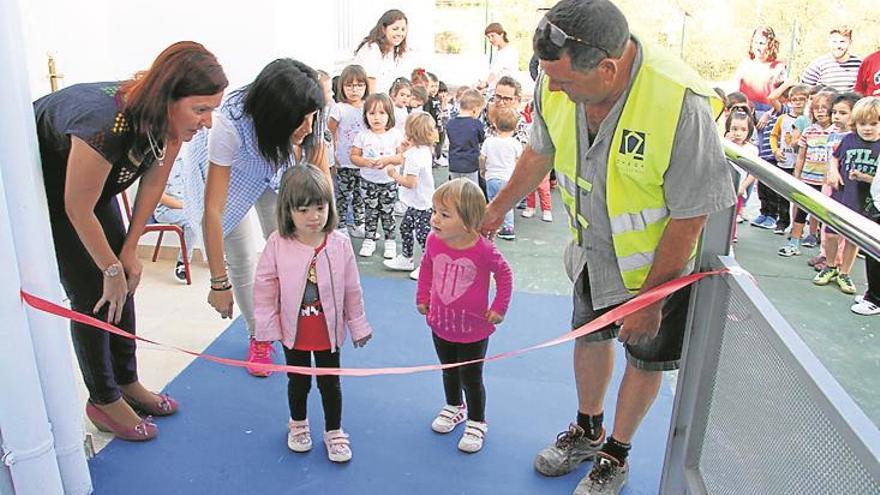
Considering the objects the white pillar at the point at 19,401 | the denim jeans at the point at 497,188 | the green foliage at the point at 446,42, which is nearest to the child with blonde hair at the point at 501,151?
the denim jeans at the point at 497,188

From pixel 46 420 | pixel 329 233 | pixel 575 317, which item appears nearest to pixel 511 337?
pixel 575 317

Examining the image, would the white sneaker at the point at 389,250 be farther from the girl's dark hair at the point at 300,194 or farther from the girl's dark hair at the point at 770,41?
the girl's dark hair at the point at 770,41

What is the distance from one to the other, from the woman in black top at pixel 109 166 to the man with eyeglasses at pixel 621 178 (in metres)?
1.05

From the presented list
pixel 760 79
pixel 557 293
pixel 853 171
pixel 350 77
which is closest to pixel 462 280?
pixel 557 293

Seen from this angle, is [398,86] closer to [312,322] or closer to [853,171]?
[853,171]

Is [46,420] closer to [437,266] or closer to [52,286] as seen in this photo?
[52,286]

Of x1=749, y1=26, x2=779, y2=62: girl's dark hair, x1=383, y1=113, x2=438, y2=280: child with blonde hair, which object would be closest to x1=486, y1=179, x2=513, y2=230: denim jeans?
x1=383, y1=113, x2=438, y2=280: child with blonde hair

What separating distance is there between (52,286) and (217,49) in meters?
2.67

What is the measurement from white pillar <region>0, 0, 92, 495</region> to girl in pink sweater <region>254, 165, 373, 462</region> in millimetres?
627

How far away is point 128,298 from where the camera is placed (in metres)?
2.59

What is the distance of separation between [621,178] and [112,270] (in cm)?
164

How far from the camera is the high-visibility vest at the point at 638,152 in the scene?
1.79m

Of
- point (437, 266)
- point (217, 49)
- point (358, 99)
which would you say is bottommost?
point (437, 266)

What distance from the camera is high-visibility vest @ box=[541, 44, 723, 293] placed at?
5.87ft
